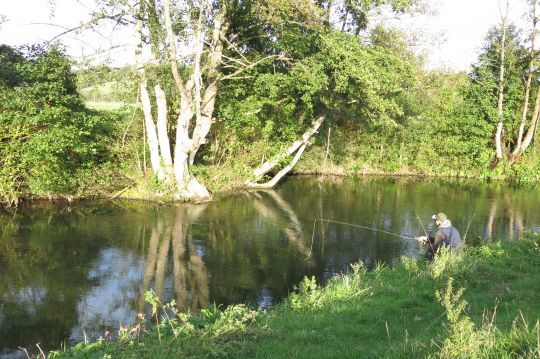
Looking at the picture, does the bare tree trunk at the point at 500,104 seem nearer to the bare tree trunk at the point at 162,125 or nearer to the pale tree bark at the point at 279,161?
the pale tree bark at the point at 279,161

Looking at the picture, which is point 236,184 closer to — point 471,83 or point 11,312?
point 11,312

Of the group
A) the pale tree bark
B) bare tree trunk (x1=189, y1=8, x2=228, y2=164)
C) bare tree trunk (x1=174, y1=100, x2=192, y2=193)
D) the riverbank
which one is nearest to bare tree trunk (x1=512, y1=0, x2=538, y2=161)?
the pale tree bark

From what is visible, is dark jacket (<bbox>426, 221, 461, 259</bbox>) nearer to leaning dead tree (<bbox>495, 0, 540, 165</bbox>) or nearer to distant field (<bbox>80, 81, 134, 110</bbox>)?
distant field (<bbox>80, 81, 134, 110</bbox>)

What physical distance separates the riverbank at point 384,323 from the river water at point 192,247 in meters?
1.62

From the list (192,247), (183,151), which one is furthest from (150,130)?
(192,247)

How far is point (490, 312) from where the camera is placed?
23.6 ft

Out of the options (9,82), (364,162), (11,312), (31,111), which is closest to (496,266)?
(11,312)

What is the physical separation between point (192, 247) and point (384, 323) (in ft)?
26.6

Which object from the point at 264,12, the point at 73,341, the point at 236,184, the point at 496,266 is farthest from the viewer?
the point at 236,184

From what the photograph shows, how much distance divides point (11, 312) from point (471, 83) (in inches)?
1254

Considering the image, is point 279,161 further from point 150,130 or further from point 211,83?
point 150,130

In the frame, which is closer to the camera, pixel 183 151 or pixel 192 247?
pixel 192 247

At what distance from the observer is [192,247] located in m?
14.2

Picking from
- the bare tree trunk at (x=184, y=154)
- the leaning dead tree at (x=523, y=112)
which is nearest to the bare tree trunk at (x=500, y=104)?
the leaning dead tree at (x=523, y=112)
